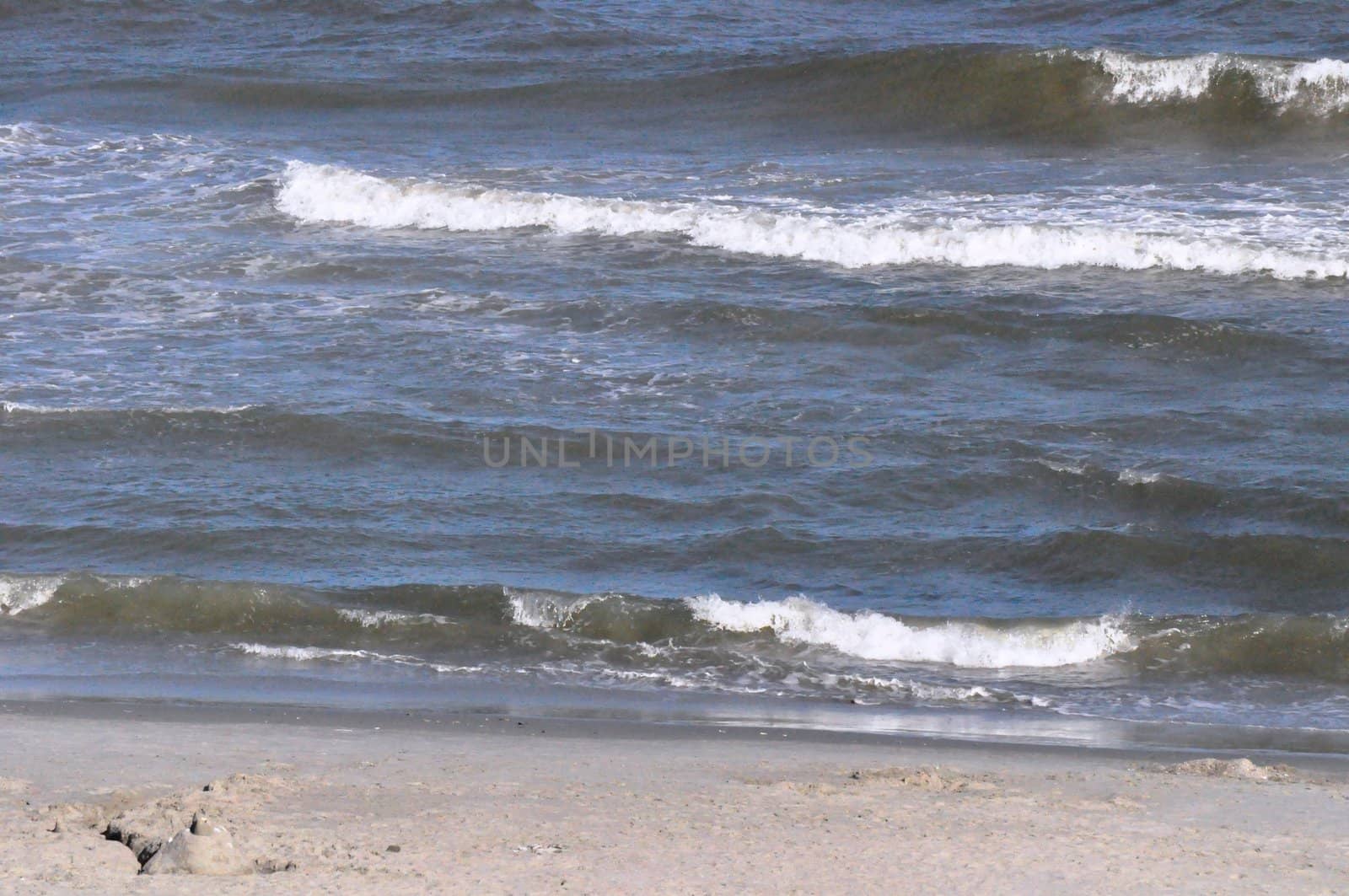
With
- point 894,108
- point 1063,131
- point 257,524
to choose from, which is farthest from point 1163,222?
point 257,524

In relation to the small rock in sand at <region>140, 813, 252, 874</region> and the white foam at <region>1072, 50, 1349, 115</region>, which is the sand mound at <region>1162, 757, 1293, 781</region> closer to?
the small rock in sand at <region>140, 813, 252, 874</region>

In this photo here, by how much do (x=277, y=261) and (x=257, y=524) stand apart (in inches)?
216

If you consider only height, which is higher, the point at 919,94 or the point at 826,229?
the point at 919,94

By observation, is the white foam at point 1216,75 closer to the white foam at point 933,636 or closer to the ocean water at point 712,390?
the ocean water at point 712,390

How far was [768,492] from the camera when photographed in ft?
29.8

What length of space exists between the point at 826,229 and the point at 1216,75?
7.20 metres

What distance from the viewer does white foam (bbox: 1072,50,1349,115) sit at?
17.8 m

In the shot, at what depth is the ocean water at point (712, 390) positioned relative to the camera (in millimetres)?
7316

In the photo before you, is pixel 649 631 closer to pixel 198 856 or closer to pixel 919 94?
pixel 198 856

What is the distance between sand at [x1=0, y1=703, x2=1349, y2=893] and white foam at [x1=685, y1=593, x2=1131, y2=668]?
3.51 feet

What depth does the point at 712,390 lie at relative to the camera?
35.2 feet

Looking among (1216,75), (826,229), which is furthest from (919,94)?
(826,229)

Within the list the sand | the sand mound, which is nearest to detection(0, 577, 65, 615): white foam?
the sand

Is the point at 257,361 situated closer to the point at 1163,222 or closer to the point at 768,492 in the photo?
the point at 768,492
